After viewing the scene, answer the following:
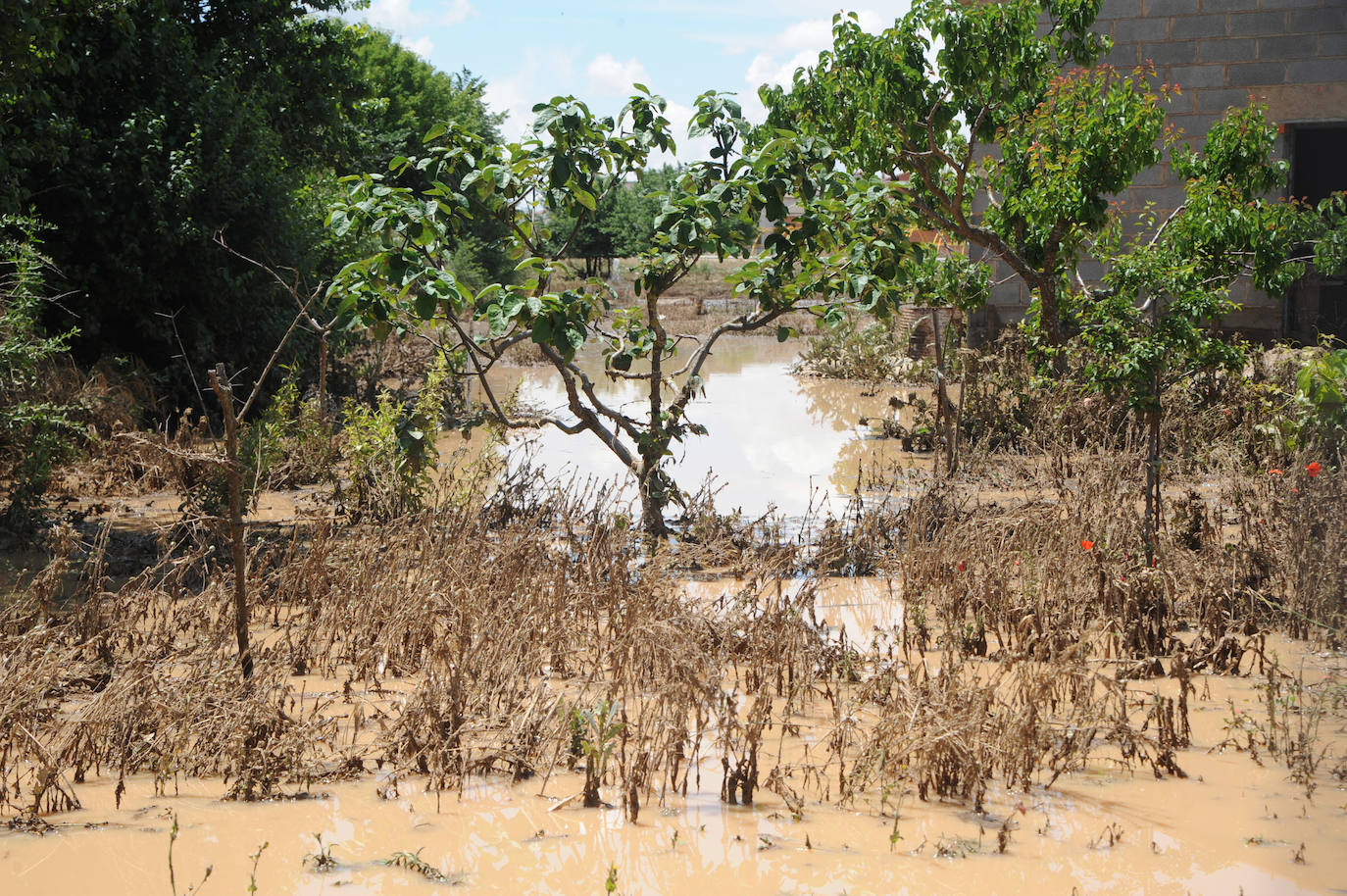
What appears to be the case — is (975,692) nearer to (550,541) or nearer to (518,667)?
(518,667)

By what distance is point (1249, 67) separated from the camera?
1300 cm

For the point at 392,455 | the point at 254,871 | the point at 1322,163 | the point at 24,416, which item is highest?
the point at 1322,163

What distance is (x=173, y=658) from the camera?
493 cm

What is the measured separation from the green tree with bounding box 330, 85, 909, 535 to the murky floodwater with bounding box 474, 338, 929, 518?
1.03m

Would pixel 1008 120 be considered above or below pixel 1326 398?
above

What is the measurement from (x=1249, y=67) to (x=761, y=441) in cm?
706

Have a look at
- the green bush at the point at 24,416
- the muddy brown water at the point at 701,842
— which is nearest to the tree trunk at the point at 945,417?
the muddy brown water at the point at 701,842

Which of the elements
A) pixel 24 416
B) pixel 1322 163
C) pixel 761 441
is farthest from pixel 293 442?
pixel 1322 163

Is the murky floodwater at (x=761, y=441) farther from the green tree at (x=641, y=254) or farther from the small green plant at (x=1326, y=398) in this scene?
the small green plant at (x=1326, y=398)

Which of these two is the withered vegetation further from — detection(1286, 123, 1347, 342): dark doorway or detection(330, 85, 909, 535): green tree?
detection(1286, 123, 1347, 342): dark doorway

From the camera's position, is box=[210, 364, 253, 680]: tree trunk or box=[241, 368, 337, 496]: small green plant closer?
box=[210, 364, 253, 680]: tree trunk

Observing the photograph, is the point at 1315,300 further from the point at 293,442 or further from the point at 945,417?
the point at 293,442

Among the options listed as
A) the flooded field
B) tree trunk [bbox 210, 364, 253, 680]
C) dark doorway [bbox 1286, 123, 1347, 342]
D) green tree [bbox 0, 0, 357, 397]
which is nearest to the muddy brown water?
the flooded field

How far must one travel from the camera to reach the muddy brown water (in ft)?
11.9
